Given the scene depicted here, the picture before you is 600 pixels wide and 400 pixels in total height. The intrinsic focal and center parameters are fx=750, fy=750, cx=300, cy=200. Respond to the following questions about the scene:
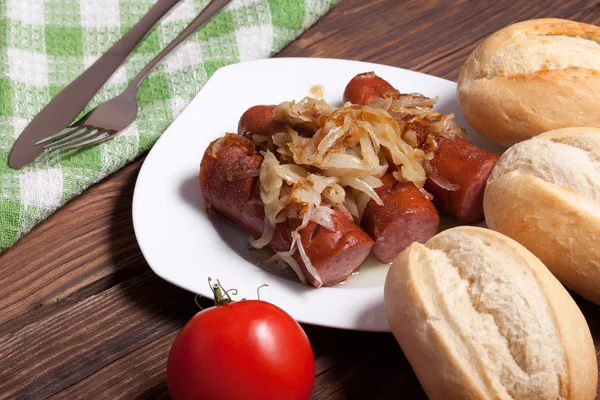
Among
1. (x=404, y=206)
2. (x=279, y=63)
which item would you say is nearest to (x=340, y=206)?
(x=404, y=206)

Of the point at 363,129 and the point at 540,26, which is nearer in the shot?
the point at 363,129

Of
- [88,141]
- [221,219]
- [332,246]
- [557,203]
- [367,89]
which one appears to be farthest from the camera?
[88,141]

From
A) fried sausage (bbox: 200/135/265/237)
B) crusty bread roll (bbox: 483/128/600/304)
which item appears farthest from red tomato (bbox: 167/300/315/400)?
crusty bread roll (bbox: 483/128/600/304)

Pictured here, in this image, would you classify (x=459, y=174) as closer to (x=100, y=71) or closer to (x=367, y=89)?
(x=367, y=89)

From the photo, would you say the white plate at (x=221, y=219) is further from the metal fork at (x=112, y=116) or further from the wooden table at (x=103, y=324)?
the metal fork at (x=112, y=116)

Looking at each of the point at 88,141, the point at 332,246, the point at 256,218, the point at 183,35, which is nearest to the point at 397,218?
the point at 332,246

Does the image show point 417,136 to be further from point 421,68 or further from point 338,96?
point 421,68
